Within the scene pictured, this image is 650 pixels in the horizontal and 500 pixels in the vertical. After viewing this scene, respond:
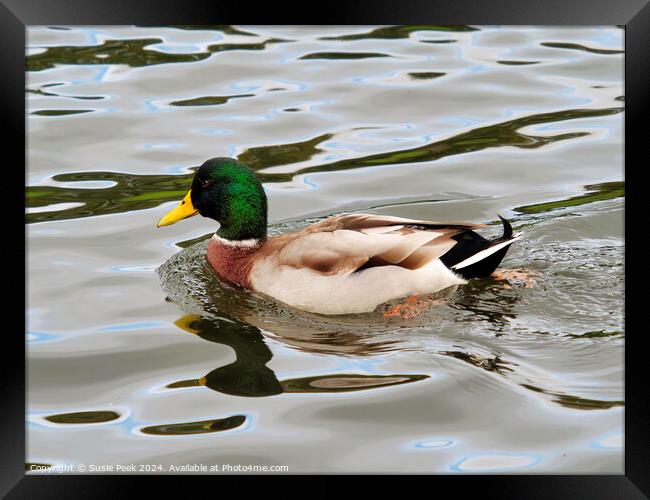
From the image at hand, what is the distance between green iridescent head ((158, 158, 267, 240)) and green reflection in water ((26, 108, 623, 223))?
1.26 metres

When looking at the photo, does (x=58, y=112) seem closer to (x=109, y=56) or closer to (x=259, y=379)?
(x=109, y=56)

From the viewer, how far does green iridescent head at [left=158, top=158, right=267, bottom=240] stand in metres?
7.91

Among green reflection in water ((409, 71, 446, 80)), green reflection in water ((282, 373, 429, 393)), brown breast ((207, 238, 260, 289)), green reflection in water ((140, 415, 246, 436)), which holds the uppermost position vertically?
green reflection in water ((409, 71, 446, 80))

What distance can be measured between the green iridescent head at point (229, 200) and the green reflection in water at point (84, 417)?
220 cm

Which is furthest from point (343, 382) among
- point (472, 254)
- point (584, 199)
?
point (584, 199)

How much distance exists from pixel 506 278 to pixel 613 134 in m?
3.25

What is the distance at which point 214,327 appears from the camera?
7211 mm

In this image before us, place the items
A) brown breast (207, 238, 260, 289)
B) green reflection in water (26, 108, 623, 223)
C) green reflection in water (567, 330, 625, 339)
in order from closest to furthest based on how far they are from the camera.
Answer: green reflection in water (567, 330, 625, 339)
brown breast (207, 238, 260, 289)
green reflection in water (26, 108, 623, 223)

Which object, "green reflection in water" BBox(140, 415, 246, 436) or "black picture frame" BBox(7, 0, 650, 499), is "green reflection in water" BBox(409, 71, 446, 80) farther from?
"black picture frame" BBox(7, 0, 650, 499)

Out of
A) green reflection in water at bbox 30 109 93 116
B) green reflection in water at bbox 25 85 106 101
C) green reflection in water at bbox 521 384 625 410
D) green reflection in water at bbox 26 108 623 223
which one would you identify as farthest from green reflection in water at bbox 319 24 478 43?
green reflection in water at bbox 521 384 625 410
